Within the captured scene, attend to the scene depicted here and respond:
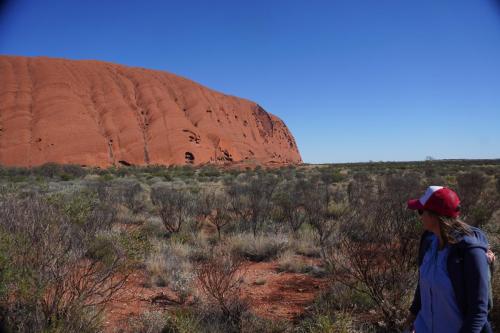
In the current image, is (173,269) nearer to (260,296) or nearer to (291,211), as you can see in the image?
(260,296)

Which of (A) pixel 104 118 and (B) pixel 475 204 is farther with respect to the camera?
(A) pixel 104 118

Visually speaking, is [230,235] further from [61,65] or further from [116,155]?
[61,65]

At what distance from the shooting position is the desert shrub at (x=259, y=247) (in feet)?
27.0

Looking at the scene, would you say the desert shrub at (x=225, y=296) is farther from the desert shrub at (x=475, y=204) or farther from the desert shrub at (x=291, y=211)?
the desert shrub at (x=475, y=204)

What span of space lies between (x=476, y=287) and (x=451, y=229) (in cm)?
34

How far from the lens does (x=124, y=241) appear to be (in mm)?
5203

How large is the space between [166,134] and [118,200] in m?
43.0

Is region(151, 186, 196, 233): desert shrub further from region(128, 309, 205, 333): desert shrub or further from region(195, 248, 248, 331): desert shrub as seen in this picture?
region(128, 309, 205, 333): desert shrub

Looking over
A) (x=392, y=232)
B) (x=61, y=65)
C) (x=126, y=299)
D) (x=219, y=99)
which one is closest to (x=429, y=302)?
(x=392, y=232)

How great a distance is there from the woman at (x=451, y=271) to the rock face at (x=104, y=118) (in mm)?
47836

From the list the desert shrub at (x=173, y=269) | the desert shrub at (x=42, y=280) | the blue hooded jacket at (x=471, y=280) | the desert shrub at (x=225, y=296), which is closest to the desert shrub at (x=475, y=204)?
the desert shrub at (x=225, y=296)

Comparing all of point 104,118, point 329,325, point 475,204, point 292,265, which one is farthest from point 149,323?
point 104,118

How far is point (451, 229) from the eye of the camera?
7.04ft

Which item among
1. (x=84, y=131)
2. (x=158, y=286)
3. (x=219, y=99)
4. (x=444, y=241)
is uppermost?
(x=219, y=99)
